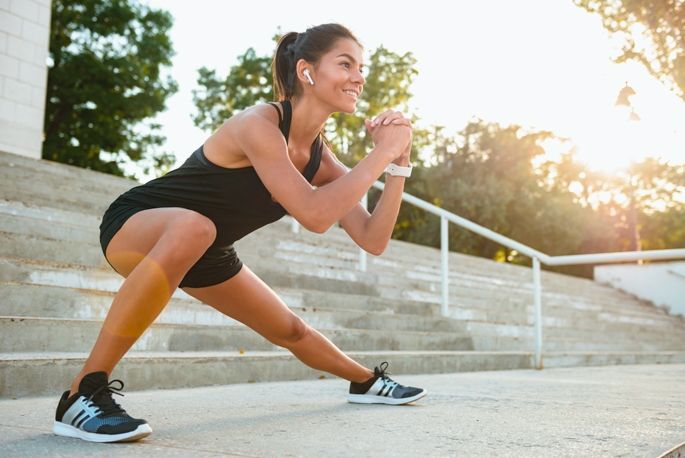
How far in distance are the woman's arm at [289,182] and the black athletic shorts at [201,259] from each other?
0.36m

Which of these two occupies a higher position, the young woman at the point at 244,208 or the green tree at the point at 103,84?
the green tree at the point at 103,84

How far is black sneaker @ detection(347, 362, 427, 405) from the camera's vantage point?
2.49m

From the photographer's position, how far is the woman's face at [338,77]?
2.03 m

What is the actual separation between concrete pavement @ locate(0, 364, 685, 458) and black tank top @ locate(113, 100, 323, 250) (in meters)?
0.61

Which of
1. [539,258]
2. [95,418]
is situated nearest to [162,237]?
[95,418]

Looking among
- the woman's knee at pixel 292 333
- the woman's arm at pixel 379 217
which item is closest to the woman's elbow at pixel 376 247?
the woman's arm at pixel 379 217

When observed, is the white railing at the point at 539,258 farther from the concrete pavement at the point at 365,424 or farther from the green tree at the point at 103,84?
the green tree at the point at 103,84

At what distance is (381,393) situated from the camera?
8.21 ft

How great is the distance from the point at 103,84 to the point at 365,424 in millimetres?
20410

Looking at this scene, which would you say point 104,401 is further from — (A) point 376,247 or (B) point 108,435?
(A) point 376,247

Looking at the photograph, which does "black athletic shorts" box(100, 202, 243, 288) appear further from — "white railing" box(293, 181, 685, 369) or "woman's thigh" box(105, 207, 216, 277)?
"white railing" box(293, 181, 685, 369)

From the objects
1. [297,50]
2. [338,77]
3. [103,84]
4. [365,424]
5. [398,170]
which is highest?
[103,84]

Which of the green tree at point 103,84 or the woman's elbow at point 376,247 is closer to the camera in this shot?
the woman's elbow at point 376,247

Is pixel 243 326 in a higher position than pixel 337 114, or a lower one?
lower
